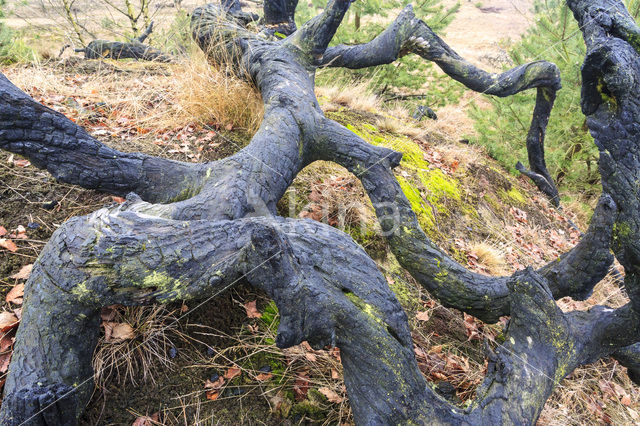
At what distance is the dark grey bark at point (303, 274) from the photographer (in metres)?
1.37

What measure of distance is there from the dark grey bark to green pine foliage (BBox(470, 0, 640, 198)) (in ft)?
14.8

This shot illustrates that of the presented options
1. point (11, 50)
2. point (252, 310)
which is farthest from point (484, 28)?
point (252, 310)

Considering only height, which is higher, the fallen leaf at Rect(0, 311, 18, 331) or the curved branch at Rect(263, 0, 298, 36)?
the curved branch at Rect(263, 0, 298, 36)

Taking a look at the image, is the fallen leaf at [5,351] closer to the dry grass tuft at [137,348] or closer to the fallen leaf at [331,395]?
the dry grass tuft at [137,348]

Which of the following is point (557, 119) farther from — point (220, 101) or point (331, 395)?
point (331, 395)

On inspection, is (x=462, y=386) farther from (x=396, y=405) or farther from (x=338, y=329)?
(x=338, y=329)

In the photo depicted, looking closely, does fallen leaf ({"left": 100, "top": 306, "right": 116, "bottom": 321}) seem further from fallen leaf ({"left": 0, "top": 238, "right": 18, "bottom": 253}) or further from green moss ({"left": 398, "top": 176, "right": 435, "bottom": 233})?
green moss ({"left": 398, "top": 176, "right": 435, "bottom": 233})

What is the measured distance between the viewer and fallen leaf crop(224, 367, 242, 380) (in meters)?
1.93

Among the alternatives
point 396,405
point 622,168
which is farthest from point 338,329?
point 622,168

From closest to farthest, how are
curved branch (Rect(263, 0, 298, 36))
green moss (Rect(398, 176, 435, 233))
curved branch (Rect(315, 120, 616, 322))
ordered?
curved branch (Rect(315, 120, 616, 322)) < green moss (Rect(398, 176, 435, 233)) < curved branch (Rect(263, 0, 298, 36))

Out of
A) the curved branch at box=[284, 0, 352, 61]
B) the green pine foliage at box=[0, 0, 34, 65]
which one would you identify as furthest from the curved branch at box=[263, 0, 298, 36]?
the green pine foliage at box=[0, 0, 34, 65]

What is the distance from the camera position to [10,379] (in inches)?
52.6

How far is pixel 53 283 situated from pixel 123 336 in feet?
2.08

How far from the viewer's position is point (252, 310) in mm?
2279
